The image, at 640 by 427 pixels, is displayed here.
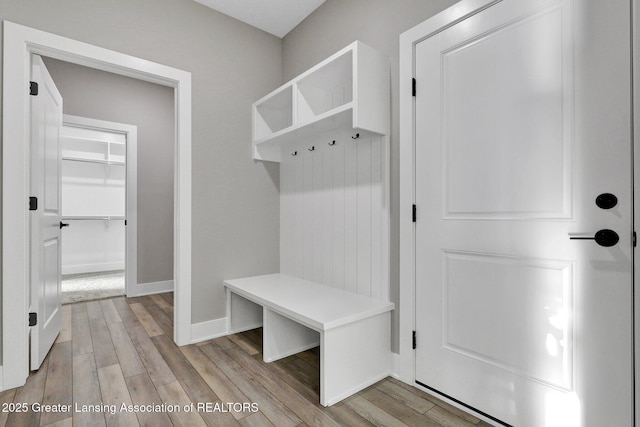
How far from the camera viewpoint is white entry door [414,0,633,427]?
1189 millimetres

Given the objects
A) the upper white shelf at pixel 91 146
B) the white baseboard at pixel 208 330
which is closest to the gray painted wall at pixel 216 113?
the white baseboard at pixel 208 330

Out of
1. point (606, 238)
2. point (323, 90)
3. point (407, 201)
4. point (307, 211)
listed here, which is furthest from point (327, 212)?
point (606, 238)

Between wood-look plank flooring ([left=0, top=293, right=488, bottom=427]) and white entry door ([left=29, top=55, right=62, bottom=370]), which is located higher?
white entry door ([left=29, top=55, right=62, bottom=370])

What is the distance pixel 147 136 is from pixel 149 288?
75.2 inches

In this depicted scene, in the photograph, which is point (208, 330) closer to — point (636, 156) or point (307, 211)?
point (307, 211)

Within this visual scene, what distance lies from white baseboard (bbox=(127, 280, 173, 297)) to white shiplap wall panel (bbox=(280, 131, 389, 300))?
6.65ft

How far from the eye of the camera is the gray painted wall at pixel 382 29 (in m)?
1.91

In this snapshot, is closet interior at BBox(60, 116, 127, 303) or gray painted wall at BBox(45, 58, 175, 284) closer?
gray painted wall at BBox(45, 58, 175, 284)

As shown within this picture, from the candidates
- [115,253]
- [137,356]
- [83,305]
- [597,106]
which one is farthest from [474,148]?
[115,253]

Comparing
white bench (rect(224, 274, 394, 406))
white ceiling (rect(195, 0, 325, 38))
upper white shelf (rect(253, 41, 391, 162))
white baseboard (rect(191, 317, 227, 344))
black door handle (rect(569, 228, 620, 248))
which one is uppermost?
white ceiling (rect(195, 0, 325, 38))

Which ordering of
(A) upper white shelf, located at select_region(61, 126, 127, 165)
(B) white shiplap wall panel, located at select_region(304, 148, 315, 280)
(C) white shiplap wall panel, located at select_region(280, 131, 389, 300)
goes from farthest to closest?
(A) upper white shelf, located at select_region(61, 126, 127, 165)
(B) white shiplap wall panel, located at select_region(304, 148, 315, 280)
(C) white shiplap wall panel, located at select_region(280, 131, 389, 300)

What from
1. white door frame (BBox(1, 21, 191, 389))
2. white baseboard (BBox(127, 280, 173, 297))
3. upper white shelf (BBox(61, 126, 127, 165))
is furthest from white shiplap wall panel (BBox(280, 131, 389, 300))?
upper white shelf (BBox(61, 126, 127, 165))

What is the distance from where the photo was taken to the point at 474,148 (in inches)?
63.0

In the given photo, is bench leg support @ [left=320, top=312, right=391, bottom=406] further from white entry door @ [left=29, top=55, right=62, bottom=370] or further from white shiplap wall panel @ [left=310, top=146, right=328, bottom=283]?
white entry door @ [left=29, top=55, right=62, bottom=370]
